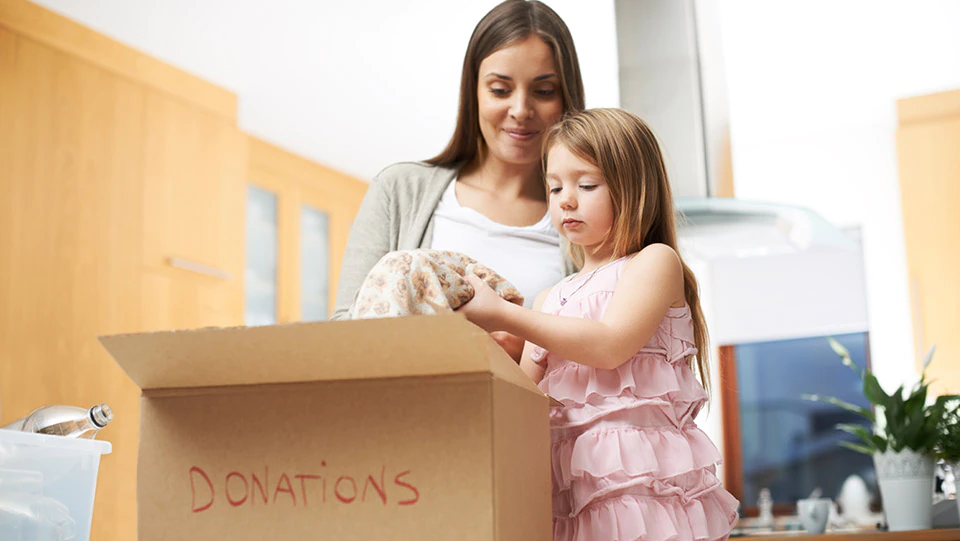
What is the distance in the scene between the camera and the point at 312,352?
69 cm

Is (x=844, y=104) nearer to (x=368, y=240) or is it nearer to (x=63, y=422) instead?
(x=368, y=240)

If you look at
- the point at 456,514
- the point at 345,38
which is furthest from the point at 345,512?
the point at 345,38

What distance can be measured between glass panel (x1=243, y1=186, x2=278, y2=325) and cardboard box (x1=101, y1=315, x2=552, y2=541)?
10.4 ft

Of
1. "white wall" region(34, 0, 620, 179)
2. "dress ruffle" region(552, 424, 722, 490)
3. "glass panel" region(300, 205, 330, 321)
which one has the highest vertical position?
"white wall" region(34, 0, 620, 179)

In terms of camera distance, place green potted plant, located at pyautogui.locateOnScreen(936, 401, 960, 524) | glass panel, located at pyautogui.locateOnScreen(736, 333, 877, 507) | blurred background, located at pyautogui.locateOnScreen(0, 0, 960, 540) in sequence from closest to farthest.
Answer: green potted plant, located at pyautogui.locateOnScreen(936, 401, 960, 524) → blurred background, located at pyautogui.locateOnScreen(0, 0, 960, 540) → glass panel, located at pyautogui.locateOnScreen(736, 333, 877, 507)

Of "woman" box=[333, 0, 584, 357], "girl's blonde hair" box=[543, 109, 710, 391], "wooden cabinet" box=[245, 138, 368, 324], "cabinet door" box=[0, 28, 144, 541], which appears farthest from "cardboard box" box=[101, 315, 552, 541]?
"wooden cabinet" box=[245, 138, 368, 324]

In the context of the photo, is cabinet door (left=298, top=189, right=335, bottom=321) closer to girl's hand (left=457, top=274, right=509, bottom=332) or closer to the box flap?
girl's hand (left=457, top=274, right=509, bottom=332)

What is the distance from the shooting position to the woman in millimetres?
1279

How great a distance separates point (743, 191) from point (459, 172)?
3375 millimetres

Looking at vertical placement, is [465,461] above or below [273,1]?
below

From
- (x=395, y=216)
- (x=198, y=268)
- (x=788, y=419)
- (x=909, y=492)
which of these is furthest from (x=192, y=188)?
(x=788, y=419)

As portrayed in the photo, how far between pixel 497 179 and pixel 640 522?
0.63 metres

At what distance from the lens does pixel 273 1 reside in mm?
2982

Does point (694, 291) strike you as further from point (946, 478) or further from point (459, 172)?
point (946, 478)
